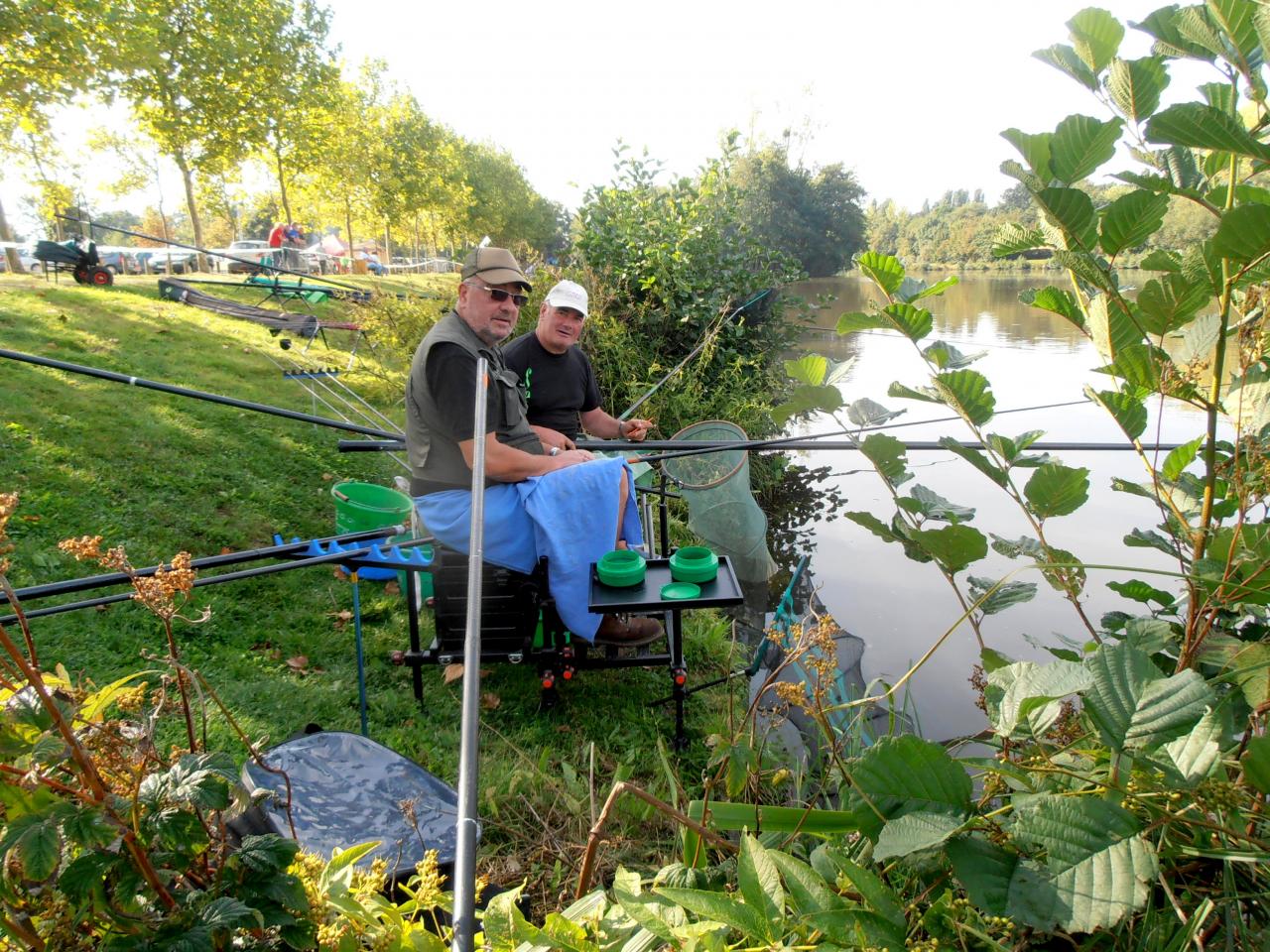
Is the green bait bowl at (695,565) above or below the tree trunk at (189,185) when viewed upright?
below

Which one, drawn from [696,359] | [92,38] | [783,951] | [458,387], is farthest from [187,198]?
[783,951]

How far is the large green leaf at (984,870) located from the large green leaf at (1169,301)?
0.56m

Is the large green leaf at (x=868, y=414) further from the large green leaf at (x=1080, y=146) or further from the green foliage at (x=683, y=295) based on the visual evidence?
the green foliage at (x=683, y=295)

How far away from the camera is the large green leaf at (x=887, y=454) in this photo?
1.00 meters

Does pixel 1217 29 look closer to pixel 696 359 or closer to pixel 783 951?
pixel 783 951

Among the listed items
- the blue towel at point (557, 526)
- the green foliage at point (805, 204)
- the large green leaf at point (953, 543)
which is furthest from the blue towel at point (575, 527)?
the green foliage at point (805, 204)

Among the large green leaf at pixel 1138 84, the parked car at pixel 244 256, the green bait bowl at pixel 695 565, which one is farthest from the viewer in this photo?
the parked car at pixel 244 256

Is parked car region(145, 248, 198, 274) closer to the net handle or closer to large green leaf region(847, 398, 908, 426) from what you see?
the net handle

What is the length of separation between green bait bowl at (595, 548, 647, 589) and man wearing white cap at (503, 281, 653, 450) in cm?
139

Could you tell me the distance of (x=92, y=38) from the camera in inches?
325

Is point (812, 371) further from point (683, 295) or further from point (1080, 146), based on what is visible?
point (683, 295)

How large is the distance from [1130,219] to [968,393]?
0.24m

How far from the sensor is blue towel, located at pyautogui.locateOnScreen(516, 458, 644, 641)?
2979 millimetres

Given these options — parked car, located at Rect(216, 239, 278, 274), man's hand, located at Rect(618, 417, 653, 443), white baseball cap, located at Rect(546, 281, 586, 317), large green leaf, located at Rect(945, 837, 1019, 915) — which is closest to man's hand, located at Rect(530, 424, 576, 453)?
man's hand, located at Rect(618, 417, 653, 443)
